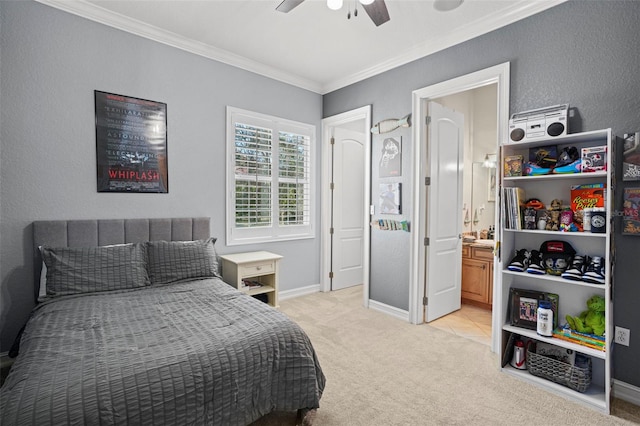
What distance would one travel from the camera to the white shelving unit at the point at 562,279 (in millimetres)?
2041

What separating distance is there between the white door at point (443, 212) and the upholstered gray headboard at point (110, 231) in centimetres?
246

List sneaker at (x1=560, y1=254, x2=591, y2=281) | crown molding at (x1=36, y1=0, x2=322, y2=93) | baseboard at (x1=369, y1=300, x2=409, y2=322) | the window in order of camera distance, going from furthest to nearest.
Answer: the window, baseboard at (x1=369, y1=300, x2=409, y2=322), crown molding at (x1=36, y1=0, x2=322, y2=93), sneaker at (x1=560, y1=254, x2=591, y2=281)

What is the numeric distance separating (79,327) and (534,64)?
369 centimetres

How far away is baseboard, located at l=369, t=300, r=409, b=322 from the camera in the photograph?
359 centimetres

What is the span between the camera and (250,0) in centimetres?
261

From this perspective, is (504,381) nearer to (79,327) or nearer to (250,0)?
(79,327)

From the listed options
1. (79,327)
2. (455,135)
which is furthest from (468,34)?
(79,327)

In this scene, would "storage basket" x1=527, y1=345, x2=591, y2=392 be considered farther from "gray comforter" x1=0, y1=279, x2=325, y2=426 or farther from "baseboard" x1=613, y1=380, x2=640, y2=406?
"gray comforter" x1=0, y1=279, x2=325, y2=426

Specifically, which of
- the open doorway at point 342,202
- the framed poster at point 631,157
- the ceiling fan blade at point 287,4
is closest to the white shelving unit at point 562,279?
the framed poster at point 631,157

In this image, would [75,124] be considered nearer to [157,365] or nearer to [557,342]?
[157,365]

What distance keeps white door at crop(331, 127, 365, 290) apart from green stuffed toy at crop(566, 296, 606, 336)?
291 cm

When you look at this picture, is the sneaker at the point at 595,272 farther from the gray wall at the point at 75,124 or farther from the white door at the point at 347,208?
the gray wall at the point at 75,124

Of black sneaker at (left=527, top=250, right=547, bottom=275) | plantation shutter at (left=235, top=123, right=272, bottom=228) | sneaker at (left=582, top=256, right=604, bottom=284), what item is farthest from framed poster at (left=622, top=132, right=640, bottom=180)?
plantation shutter at (left=235, top=123, right=272, bottom=228)

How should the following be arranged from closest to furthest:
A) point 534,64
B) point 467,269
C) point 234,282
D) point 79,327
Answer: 1. point 79,327
2. point 534,64
3. point 234,282
4. point 467,269
